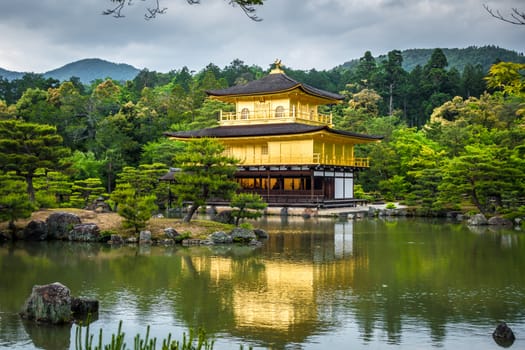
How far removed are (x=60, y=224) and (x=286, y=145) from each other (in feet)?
63.6

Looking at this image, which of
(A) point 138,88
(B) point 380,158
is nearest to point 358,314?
(B) point 380,158

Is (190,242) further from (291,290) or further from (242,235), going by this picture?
(291,290)

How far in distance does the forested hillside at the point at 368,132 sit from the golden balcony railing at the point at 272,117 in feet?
15.6

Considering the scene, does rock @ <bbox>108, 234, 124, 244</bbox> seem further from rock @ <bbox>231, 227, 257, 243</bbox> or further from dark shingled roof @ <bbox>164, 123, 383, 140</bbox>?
dark shingled roof @ <bbox>164, 123, 383, 140</bbox>

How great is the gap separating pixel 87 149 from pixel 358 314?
131 feet

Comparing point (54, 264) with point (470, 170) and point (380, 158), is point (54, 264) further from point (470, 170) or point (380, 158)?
point (380, 158)

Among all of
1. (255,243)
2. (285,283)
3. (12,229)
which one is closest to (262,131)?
(255,243)

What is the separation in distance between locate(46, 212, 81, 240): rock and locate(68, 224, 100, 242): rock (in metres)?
0.23

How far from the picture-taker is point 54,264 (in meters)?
15.9

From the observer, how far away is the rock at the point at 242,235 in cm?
2048

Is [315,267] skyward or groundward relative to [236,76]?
groundward

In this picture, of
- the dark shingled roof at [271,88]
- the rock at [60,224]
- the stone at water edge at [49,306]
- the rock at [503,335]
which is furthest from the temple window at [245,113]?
the rock at [503,335]

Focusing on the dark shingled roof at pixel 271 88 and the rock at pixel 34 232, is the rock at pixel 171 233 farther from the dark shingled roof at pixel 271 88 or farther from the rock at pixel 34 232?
the dark shingled roof at pixel 271 88

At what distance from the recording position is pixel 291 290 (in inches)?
489
